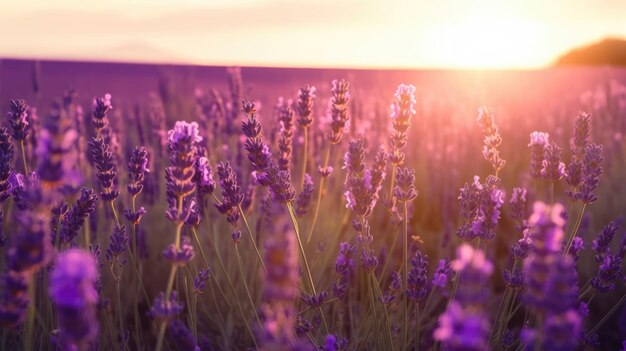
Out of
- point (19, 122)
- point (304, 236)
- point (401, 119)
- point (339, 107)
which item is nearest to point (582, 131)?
point (401, 119)

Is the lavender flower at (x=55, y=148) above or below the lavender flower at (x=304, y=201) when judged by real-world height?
above

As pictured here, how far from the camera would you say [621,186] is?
509 cm

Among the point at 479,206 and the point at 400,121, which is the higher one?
the point at 400,121

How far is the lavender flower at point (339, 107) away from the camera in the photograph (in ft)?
8.31

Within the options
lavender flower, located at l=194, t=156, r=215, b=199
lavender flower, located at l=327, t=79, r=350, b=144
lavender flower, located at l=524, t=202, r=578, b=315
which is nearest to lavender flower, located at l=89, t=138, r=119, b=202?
lavender flower, located at l=194, t=156, r=215, b=199

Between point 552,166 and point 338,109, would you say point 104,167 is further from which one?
point 552,166

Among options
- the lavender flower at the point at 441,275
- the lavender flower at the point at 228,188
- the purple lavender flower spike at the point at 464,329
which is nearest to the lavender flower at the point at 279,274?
the purple lavender flower spike at the point at 464,329

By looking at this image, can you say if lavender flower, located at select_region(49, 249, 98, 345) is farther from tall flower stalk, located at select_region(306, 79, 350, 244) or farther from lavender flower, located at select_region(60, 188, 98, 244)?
tall flower stalk, located at select_region(306, 79, 350, 244)

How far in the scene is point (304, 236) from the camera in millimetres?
3463

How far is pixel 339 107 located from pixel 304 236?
1.04 m

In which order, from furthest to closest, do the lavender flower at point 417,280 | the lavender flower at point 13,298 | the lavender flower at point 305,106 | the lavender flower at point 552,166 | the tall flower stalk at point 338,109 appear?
the lavender flower at point 305,106 < the tall flower stalk at point 338,109 < the lavender flower at point 552,166 < the lavender flower at point 417,280 < the lavender flower at point 13,298

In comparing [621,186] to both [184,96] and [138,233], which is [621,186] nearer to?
[138,233]

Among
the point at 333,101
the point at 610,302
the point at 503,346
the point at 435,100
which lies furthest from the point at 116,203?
the point at 435,100

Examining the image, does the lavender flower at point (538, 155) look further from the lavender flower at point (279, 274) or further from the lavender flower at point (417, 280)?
the lavender flower at point (279, 274)
